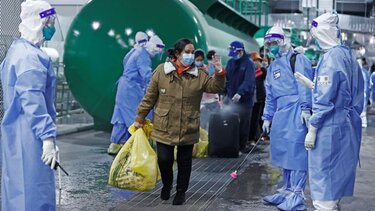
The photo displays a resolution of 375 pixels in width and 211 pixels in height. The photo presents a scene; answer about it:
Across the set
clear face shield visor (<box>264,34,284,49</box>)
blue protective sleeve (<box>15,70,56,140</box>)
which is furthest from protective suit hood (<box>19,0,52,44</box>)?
clear face shield visor (<box>264,34,284,49</box>)

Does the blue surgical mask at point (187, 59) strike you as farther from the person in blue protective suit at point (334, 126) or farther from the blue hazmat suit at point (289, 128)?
the person in blue protective suit at point (334, 126)

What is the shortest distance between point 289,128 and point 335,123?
1423 millimetres

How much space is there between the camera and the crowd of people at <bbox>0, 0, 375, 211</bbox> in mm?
4375

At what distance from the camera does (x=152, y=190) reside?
7.31 metres

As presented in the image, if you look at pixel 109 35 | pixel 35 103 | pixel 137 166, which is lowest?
pixel 137 166

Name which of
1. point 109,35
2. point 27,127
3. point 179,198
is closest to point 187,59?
point 179,198

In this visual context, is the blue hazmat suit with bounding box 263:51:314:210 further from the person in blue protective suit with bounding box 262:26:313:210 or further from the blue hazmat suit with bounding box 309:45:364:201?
the blue hazmat suit with bounding box 309:45:364:201

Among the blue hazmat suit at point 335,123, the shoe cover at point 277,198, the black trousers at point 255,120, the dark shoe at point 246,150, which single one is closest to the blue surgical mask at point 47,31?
the blue hazmat suit at point 335,123

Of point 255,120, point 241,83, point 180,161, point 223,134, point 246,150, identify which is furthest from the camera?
point 255,120

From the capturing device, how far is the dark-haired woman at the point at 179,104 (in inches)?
254

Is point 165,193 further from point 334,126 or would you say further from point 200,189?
point 334,126

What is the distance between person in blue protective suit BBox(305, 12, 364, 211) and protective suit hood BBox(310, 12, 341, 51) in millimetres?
27

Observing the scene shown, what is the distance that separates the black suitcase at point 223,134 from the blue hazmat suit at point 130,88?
4.10 ft

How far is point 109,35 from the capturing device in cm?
1088
